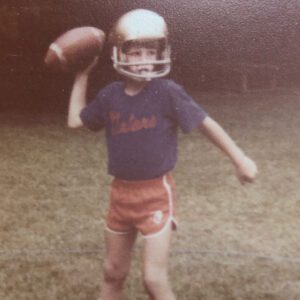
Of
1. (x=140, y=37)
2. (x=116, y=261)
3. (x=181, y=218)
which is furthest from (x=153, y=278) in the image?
(x=181, y=218)

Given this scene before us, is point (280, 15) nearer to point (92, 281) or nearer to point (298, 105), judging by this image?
point (298, 105)

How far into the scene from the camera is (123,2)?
1051cm

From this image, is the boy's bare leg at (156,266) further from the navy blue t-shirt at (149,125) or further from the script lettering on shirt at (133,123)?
the script lettering on shirt at (133,123)

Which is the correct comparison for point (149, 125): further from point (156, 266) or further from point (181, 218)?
point (181, 218)

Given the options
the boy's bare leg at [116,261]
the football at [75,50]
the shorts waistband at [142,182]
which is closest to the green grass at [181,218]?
the boy's bare leg at [116,261]

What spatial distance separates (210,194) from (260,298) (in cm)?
183

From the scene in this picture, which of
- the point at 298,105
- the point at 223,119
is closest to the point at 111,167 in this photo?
the point at 223,119

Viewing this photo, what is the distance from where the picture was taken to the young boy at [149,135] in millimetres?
2662

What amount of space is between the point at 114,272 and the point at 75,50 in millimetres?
1058

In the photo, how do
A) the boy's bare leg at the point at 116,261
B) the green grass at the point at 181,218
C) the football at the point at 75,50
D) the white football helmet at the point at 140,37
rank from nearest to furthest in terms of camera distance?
1. the white football helmet at the point at 140,37
2. the boy's bare leg at the point at 116,261
3. the football at the point at 75,50
4. the green grass at the point at 181,218

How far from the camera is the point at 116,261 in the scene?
2.89m

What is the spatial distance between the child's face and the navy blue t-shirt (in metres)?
0.10

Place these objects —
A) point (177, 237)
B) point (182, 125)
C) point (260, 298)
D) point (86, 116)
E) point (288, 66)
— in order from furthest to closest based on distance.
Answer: point (288, 66)
point (177, 237)
point (260, 298)
point (86, 116)
point (182, 125)

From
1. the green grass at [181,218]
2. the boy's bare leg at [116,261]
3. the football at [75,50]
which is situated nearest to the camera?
the boy's bare leg at [116,261]
